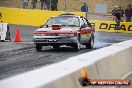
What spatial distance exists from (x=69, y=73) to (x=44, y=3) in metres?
38.5

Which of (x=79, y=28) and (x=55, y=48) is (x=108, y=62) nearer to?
(x=79, y=28)

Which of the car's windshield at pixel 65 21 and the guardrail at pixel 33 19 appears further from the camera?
the guardrail at pixel 33 19

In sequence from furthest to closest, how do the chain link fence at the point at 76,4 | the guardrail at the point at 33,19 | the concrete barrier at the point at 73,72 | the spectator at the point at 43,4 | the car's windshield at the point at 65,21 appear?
the chain link fence at the point at 76,4, the spectator at the point at 43,4, the guardrail at the point at 33,19, the car's windshield at the point at 65,21, the concrete barrier at the point at 73,72

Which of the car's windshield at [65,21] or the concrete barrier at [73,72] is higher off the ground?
the car's windshield at [65,21]

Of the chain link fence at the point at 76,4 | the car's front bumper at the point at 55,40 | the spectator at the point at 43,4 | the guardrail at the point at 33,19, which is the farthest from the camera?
the chain link fence at the point at 76,4

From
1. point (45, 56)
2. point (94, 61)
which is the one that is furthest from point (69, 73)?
point (45, 56)

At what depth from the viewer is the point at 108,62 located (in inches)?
308

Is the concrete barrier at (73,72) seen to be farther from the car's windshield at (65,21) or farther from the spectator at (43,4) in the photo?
the spectator at (43,4)

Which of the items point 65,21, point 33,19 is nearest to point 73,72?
point 65,21

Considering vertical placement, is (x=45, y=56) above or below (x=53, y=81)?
below

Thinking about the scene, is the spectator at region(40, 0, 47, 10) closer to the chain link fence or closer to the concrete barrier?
the chain link fence

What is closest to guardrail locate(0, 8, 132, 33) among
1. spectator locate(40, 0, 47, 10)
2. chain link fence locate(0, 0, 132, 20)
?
spectator locate(40, 0, 47, 10)

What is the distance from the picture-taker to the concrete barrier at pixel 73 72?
175 inches

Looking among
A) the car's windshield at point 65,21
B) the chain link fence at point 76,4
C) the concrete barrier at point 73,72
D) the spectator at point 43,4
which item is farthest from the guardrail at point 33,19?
the concrete barrier at point 73,72
